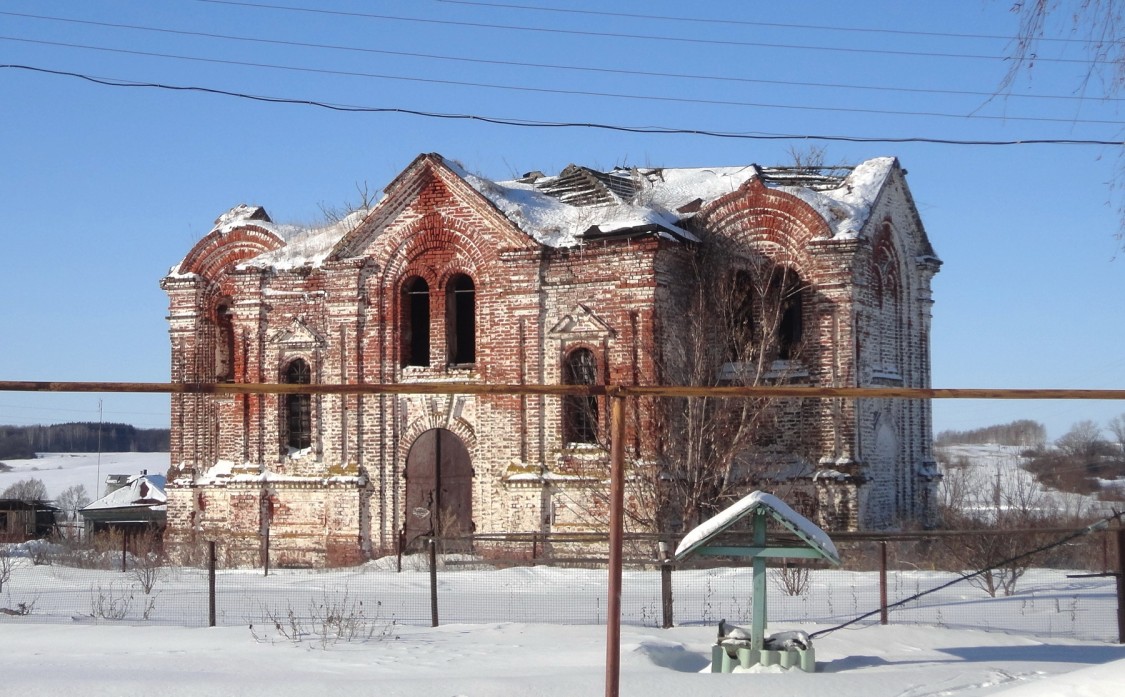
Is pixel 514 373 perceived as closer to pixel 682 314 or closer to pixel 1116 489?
pixel 682 314

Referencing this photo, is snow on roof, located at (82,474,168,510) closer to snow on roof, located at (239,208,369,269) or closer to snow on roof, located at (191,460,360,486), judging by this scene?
snow on roof, located at (191,460,360,486)

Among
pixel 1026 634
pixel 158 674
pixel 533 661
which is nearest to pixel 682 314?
pixel 1026 634

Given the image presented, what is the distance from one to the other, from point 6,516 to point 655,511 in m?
23.4

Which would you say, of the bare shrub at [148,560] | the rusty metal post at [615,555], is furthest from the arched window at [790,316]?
the rusty metal post at [615,555]

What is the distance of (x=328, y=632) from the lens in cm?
1116

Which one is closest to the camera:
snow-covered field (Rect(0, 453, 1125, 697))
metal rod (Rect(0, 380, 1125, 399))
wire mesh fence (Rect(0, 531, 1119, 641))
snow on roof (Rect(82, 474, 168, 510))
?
metal rod (Rect(0, 380, 1125, 399))

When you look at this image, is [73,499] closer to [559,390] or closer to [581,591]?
[581,591]

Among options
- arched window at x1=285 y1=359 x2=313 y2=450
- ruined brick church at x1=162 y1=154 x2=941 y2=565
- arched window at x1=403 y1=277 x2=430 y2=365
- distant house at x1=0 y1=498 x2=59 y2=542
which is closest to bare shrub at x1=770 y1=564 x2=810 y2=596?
ruined brick church at x1=162 y1=154 x2=941 y2=565

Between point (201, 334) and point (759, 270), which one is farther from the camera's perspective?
point (201, 334)

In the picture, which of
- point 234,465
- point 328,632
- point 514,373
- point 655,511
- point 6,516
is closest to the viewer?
point 328,632

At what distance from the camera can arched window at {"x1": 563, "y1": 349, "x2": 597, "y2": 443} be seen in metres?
19.5

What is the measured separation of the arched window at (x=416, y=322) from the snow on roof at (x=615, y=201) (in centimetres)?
159

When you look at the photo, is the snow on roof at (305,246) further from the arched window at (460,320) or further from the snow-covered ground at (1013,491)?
the snow-covered ground at (1013,491)

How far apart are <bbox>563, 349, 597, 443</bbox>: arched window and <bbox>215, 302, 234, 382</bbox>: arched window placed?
7.02 m
